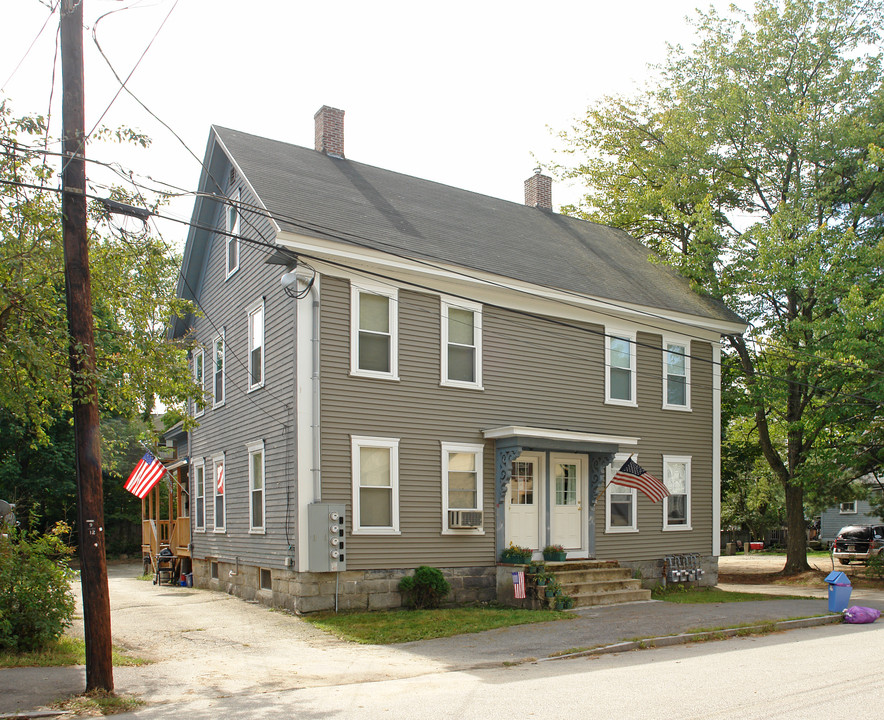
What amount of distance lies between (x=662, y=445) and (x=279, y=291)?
32.4 ft

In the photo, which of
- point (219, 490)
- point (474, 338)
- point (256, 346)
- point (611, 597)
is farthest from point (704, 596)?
point (219, 490)

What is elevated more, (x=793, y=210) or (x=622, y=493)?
(x=793, y=210)

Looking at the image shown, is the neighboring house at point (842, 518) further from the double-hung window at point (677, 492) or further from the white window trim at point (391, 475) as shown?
the white window trim at point (391, 475)

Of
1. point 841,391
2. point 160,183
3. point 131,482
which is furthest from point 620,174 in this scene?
point 160,183

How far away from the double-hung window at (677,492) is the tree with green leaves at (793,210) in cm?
290

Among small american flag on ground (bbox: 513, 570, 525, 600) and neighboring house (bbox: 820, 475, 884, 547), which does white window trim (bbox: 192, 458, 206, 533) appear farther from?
neighboring house (bbox: 820, 475, 884, 547)

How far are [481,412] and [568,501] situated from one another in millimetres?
3070

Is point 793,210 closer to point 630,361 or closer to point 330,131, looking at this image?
point 630,361

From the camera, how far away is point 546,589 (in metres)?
15.6

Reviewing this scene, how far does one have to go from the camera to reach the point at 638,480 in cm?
1808

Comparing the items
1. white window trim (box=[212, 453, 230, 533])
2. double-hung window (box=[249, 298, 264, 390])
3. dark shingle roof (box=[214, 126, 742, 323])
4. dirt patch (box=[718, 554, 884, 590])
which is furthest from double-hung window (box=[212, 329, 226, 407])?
dirt patch (box=[718, 554, 884, 590])

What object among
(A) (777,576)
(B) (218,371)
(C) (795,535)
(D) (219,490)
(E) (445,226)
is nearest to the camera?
(E) (445,226)

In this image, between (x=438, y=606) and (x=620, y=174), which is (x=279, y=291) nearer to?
(x=438, y=606)

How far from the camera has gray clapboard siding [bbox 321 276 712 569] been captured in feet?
49.7
